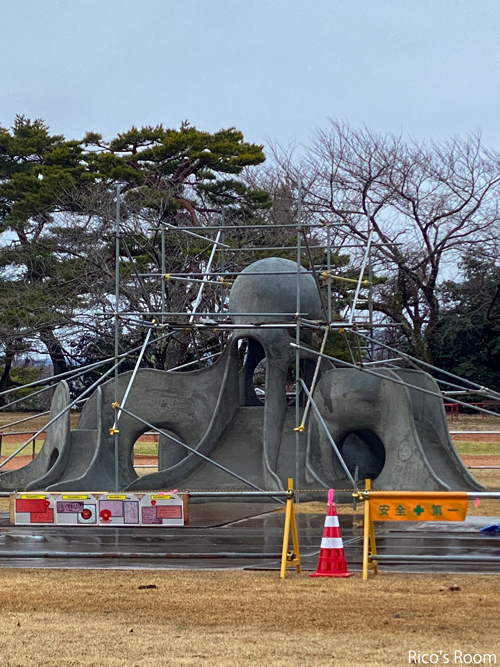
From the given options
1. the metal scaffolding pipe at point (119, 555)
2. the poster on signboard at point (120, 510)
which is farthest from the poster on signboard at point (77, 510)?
the metal scaffolding pipe at point (119, 555)

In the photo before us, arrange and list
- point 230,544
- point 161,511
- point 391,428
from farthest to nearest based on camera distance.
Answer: point 391,428 < point 230,544 < point 161,511

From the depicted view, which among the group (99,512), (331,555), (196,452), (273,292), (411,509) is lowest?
(331,555)

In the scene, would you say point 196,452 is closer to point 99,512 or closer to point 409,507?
point 99,512

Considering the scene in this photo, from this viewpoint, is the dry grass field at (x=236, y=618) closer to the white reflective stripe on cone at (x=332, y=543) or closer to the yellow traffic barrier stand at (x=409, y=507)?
the white reflective stripe on cone at (x=332, y=543)

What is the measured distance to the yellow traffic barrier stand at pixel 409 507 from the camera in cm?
984

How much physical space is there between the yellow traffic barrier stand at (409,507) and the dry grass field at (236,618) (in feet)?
1.70

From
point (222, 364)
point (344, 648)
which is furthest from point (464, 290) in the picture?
point (344, 648)

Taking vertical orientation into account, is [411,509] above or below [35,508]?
above

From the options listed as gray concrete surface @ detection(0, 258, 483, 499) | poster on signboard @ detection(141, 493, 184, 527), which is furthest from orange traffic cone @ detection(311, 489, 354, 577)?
gray concrete surface @ detection(0, 258, 483, 499)

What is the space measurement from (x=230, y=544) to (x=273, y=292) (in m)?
7.60

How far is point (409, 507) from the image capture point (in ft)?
32.8

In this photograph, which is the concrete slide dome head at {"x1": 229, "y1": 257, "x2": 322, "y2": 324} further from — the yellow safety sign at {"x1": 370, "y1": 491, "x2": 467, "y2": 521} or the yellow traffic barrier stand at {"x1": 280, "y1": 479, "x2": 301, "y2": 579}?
the yellow safety sign at {"x1": 370, "y1": 491, "x2": 467, "y2": 521}

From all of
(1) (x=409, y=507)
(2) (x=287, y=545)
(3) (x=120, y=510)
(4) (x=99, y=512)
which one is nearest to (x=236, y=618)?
(2) (x=287, y=545)

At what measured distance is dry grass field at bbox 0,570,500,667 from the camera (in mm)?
6680
